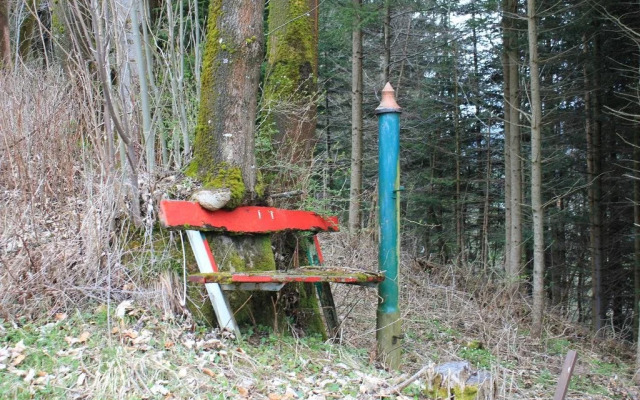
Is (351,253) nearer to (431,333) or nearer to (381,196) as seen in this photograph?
(431,333)

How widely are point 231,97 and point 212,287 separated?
1.72m

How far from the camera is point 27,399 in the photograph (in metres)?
3.06

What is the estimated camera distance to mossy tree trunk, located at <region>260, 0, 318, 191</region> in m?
6.14

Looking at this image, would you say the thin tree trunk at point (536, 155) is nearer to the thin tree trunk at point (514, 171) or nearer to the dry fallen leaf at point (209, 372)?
the thin tree trunk at point (514, 171)

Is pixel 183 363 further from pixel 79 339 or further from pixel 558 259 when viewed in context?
pixel 558 259

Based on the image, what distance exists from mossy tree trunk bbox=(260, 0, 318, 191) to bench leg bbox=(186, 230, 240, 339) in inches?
65.3

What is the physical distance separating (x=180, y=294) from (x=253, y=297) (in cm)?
63

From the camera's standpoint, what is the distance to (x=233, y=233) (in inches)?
186

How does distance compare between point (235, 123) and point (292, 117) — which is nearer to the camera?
point (235, 123)

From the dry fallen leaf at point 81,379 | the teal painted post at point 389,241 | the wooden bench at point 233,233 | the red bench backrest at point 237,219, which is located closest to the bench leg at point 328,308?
the wooden bench at point 233,233

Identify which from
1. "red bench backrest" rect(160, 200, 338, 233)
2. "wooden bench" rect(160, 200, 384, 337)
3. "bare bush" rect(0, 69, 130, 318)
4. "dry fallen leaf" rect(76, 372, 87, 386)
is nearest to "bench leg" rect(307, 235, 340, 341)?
"wooden bench" rect(160, 200, 384, 337)

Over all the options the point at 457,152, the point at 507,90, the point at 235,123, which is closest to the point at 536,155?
the point at 507,90

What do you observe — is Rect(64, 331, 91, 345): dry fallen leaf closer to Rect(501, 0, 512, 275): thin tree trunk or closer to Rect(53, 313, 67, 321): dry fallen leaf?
Rect(53, 313, 67, 321): dry fallen leaf

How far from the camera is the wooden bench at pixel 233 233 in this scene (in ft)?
13.1
